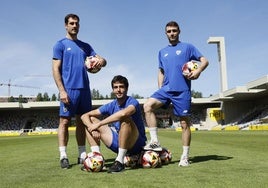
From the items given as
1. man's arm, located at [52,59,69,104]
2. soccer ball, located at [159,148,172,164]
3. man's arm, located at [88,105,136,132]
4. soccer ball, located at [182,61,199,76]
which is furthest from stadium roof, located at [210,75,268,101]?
man's arm, located at [88,105,136,132]

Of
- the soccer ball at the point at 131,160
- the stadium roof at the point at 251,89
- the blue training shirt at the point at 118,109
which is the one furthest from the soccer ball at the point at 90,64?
the stadium roof at the point at 251,89

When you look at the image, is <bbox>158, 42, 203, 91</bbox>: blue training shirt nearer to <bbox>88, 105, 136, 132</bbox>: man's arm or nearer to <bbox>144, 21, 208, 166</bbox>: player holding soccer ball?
<bbox>144, 21, 208, 166</bbox>: player holding soccer ball

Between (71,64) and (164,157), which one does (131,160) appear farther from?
(71,64)

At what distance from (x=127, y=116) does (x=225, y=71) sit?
56.3 meters

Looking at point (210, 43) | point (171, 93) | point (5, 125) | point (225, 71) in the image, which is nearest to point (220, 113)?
point (225, 71)

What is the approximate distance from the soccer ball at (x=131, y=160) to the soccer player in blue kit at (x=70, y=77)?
0.78 meters

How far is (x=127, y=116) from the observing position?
15.1 ft

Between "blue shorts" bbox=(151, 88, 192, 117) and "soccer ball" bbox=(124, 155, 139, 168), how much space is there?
98 cm

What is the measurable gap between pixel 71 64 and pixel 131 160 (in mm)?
1759

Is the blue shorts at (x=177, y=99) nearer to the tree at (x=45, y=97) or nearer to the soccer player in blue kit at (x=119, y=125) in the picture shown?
the soccer player in blue kit at (x=119, y=125)

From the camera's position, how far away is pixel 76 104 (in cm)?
546

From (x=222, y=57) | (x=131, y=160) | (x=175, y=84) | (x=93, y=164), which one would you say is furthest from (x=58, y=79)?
(x=222, y=57)

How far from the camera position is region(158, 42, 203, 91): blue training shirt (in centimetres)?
558

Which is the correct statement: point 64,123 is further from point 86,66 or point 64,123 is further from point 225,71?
point 225,71
